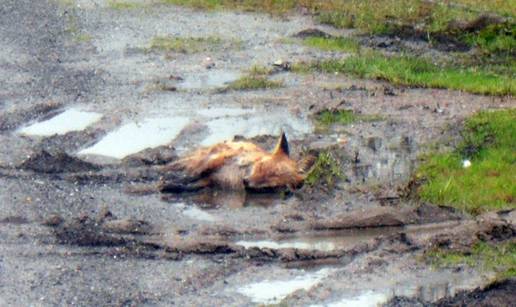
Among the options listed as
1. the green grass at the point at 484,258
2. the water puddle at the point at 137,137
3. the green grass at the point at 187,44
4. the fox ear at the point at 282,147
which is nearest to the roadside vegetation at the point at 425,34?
the green grass at the point at 187,44

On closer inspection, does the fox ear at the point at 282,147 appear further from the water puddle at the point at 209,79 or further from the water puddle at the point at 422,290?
the water puddle at the point at 209,79

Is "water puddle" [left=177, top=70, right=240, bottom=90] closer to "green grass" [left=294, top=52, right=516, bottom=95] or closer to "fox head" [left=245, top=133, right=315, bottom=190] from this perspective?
"green grass" [left=294, top=52, right=516, bottom=95]

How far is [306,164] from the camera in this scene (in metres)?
10.9

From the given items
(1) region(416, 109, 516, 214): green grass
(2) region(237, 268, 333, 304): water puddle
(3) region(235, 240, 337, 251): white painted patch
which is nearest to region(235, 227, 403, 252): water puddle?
(3) region(235, 240, 337, 251): white painted patch

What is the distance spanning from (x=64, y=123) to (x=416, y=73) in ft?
13.6

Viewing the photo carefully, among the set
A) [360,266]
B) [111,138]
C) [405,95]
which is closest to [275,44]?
[405,95]

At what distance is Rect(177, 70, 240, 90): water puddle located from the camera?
1448 centimetres

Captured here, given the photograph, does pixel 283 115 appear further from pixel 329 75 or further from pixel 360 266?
pixel 360 266

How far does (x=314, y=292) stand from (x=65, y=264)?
178cm

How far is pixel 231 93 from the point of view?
46.1ft

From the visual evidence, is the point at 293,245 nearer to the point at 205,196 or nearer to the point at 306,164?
the point at 205,196

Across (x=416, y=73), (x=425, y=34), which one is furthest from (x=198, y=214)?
(x=425, y=34)

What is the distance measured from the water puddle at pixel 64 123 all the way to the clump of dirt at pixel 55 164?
112cm

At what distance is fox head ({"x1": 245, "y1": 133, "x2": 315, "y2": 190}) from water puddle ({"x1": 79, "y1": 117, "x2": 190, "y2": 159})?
5.34ft
